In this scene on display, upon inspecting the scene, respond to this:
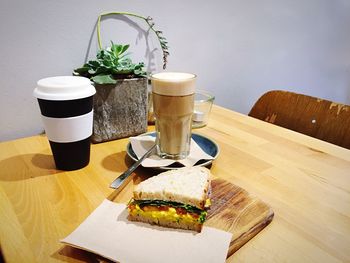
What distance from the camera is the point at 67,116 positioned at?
22.8 inches

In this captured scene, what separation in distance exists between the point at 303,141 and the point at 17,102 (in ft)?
2.90

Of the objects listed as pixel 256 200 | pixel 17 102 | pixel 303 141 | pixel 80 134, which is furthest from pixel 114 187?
pixel 303 141

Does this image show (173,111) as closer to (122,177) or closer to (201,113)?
(122,177)

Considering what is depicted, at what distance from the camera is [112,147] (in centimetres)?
77

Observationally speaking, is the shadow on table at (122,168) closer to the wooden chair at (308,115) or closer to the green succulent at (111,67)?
the green succulent at (111,67)

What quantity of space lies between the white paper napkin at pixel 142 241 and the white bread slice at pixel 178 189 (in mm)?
48

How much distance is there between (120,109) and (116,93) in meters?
0.05

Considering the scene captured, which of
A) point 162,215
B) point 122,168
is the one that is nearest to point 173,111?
point 122,168

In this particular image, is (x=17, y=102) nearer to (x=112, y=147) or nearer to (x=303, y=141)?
(x=112, y=147)

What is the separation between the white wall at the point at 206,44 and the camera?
2.57 ft

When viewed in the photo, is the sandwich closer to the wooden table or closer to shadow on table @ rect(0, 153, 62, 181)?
the wooden table

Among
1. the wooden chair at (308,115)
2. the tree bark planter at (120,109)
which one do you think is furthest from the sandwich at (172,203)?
the wooden chair at (308,115)

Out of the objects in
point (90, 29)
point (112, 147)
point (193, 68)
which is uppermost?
point (90, 29)

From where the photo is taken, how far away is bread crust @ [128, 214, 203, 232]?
0.45 metres
